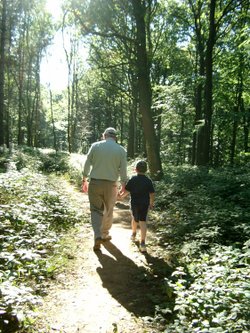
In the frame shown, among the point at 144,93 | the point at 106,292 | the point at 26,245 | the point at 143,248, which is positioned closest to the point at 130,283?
the point at 106,292

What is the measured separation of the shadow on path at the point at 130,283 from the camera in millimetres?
4863

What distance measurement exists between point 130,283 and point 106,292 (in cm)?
53

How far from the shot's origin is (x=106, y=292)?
5.25 meters

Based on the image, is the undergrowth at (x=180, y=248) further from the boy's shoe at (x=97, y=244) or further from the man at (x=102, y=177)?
the man at (x=102, y=177)

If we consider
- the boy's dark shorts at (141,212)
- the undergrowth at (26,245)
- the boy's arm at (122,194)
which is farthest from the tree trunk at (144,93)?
the boy's dark shorts at (141,212)

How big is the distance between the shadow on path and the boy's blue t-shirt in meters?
1.16

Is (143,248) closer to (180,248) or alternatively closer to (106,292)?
(180,248)

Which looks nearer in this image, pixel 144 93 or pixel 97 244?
pixel 97 244

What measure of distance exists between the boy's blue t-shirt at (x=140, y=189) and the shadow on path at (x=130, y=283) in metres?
1.16

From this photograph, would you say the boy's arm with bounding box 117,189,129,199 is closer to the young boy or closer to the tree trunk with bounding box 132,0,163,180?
the young boy

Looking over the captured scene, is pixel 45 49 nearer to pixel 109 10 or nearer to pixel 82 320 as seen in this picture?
pixel 109 10

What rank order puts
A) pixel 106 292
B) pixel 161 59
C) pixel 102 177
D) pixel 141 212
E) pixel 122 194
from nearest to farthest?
pixel 106 292 < pixel 102 177 < pixel 141 212 < pixel 122 194 < pixel 161 59

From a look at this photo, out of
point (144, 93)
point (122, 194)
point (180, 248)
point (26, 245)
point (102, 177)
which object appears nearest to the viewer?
point (26, 245)

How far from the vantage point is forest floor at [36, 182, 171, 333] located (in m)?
4.28
